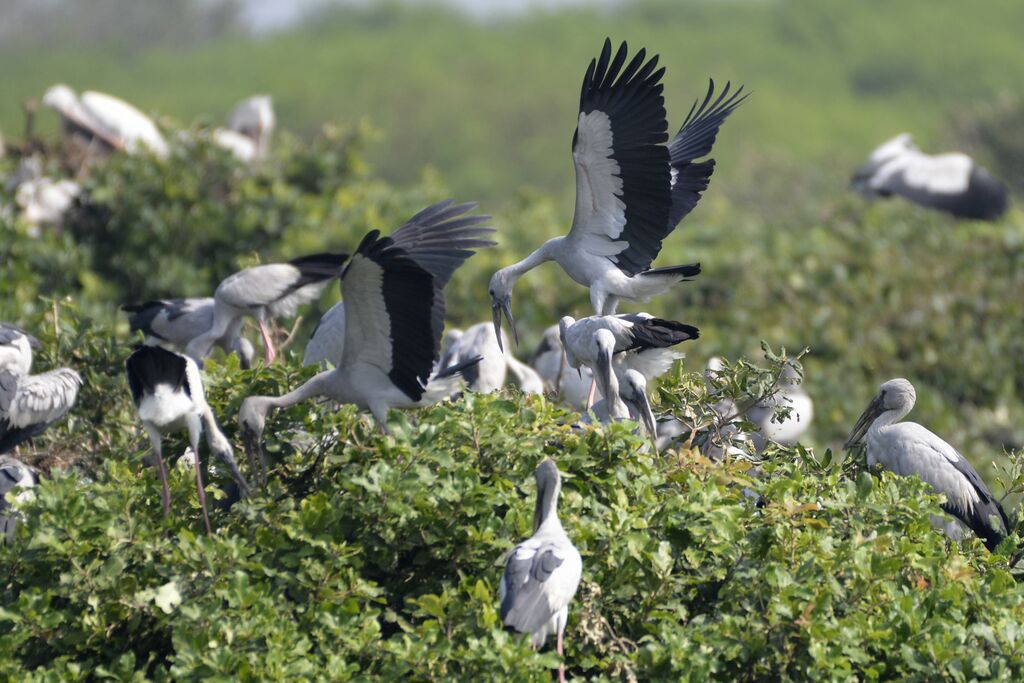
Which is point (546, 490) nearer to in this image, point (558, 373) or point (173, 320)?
point (558, 373)

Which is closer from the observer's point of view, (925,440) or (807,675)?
(807,675)

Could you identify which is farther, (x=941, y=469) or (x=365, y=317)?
(x=941, y=469)

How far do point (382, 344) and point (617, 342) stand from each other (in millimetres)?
1003

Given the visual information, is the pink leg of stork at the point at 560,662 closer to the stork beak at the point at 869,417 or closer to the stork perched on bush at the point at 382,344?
the stork perched on bush at the point at 382,344

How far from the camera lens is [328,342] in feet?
22.5

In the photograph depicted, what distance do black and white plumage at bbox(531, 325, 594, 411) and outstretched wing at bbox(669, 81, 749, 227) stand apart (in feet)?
2.84

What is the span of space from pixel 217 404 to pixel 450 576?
4.65 ft

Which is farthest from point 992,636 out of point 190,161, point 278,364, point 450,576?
point 190,161

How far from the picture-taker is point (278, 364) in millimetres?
5785

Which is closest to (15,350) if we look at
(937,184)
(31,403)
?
(31,403)

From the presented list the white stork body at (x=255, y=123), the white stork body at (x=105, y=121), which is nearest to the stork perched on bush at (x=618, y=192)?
the white stork body at (x=105, y=121)

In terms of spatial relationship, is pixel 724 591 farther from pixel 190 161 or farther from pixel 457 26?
pixel 457 26

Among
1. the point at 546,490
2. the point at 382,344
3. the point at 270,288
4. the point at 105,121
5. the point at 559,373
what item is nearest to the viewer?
the point at 546,490

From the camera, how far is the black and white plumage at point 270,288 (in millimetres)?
7391
